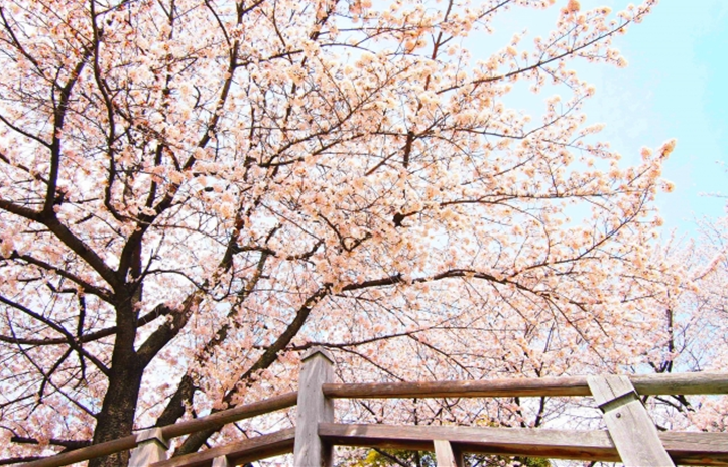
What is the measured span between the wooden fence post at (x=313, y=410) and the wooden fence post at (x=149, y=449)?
899 mm

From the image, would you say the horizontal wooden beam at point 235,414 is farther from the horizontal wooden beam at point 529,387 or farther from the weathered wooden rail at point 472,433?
the horizontal wooden beam at point 529,387

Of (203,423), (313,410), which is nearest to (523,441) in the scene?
(313,410)

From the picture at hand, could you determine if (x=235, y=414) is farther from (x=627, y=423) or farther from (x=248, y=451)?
(x=627, y=423)

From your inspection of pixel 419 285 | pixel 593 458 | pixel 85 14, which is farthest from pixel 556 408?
pixel 85 14

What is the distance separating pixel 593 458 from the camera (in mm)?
1934

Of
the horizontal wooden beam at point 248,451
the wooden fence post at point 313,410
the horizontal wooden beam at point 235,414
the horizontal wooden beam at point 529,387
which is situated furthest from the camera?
the horizontal wooden beam at point 235,414

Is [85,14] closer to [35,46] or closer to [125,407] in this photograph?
[35,46]

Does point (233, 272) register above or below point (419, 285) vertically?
above

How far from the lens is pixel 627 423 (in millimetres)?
1864

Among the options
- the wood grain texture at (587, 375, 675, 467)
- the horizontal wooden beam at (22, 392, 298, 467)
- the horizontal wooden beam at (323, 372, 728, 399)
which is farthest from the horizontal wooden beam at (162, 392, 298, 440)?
the wood grain texture at (587, 375, 675, 467)

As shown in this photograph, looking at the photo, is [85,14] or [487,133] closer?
[85,14]

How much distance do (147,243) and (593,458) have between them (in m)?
5.92

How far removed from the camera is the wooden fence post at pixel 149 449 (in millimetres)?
2662

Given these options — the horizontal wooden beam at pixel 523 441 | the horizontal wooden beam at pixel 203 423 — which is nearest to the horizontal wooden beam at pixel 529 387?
the horizontal wooden beam at pixel 523 441
